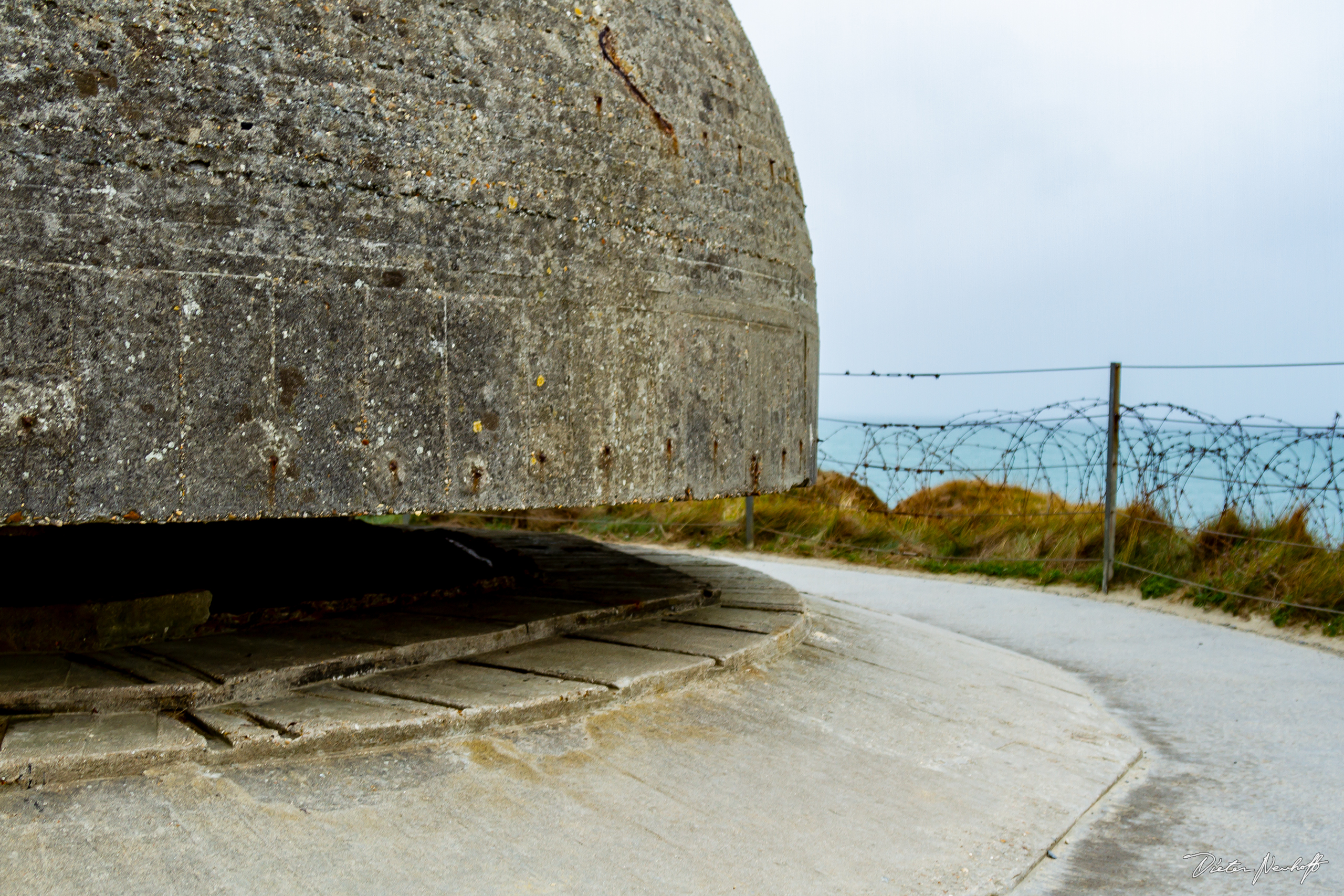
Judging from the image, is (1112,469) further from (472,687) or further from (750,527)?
(472,687)

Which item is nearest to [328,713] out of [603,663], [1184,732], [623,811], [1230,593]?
[623,811]

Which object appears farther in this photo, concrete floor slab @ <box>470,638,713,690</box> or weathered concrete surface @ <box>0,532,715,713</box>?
concrete floor slab @ <box>470,638,713,690</box>

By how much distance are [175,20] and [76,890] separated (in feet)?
7.06

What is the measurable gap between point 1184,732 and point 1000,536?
4703mm

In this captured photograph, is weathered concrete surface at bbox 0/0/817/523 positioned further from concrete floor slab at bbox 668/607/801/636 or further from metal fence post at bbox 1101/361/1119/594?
metal fence post at bbox 1101/361/1119/594

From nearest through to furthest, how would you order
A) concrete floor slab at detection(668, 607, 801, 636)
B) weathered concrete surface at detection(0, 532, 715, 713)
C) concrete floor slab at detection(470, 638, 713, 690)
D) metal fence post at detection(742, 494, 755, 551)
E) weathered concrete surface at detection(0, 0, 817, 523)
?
weathered concrete surface at detection(0, 0, 817, 523), weathered concrete surface at detection(0, 532, 715, 713), concrete floor slab at detection(470, 638, 713, 690), concrete floor slab at detection(668, 607, 801, 636), metal fence post at detection(742, 494, 755, 551)

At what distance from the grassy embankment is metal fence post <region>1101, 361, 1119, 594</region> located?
0.36 ft

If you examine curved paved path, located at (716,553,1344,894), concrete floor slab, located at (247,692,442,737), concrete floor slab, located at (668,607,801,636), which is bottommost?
curved paved path, located at (716,553,1344,894)

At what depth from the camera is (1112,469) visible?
8.05 metres

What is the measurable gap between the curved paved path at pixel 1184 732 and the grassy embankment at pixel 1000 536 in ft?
1.68

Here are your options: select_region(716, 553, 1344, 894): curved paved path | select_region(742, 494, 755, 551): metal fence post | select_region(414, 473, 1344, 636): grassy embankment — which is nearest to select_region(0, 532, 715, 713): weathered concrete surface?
select_region(716, 553, 1344, 894): curved paved path

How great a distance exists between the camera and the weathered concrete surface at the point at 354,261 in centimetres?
278

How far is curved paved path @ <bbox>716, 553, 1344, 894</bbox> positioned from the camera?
9.95ft
